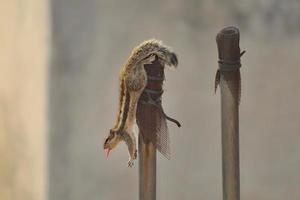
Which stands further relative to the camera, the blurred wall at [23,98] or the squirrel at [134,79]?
the blurred wall at [23,98]

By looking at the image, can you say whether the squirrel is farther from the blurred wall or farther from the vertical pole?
the blurred wall

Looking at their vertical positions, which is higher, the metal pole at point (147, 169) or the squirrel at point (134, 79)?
the squirrel at point (134, 79)

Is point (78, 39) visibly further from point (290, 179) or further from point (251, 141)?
point (290, 179)

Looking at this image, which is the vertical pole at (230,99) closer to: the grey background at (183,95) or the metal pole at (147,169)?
the metal pole at (147,169)

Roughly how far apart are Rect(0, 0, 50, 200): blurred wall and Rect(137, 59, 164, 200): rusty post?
0.43 metres

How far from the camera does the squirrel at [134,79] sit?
96cm

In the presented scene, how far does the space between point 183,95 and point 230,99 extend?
40cm

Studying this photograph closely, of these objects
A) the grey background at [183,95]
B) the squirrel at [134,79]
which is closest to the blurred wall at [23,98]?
the grey background at [183,95]

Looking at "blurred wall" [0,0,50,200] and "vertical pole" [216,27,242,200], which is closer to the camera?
"vertical pole" [216,27,242,200]

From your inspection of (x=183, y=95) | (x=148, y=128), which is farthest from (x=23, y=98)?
(x=148, y=128)

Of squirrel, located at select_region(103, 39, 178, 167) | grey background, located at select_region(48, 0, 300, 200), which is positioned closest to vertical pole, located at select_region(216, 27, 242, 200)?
squirrel, located at select_region(103, 39, 178, 167)

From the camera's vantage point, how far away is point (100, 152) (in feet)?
4.57

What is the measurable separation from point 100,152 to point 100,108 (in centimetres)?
8

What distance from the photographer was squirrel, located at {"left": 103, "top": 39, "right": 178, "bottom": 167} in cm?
96
